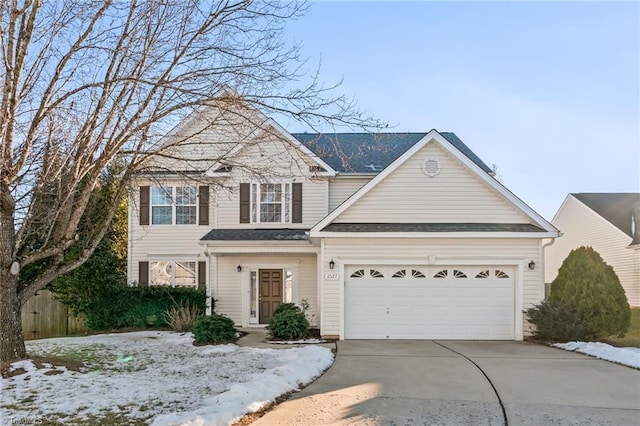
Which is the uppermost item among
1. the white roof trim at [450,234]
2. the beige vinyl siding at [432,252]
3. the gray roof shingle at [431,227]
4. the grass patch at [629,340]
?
the gray roof shingle at [431,227]

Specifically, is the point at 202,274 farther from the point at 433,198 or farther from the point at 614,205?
the point at 614,205

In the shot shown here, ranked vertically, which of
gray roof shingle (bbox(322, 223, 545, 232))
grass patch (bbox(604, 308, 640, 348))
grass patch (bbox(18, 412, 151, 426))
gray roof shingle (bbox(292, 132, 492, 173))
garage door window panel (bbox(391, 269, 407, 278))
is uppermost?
gray roof shingle (bbox(292, 132, 492, 173))

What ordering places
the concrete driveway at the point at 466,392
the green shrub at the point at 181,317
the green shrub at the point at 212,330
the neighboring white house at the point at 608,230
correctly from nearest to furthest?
the concrete driveway at the point at 466,392 < the green shrub at the point at 212,330 < the green shrub at the point at 181,317 < the neighboring white house at the point at 608,230

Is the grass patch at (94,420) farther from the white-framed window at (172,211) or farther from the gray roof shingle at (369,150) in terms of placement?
the white-framed window at (172,211)

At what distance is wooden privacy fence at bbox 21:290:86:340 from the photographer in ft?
59.3

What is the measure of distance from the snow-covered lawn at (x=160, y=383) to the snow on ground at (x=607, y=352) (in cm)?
544

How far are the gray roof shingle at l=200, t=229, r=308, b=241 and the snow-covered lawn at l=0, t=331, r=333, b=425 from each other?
4274 millimetres

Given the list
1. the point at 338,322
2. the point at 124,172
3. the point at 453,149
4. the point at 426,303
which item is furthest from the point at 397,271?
the point at 124,172

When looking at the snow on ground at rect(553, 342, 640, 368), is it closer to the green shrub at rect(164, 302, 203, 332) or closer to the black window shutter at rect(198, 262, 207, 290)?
the green shrub at rect(164, 302, 203, 332)

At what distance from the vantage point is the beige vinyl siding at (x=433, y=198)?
14.6 m

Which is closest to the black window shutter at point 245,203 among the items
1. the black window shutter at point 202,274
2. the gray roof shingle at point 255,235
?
the gray roof shingle at point 255,235

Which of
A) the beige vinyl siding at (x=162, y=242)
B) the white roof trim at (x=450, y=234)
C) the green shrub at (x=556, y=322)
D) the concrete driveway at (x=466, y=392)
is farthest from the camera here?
the beige vinyl siding at (x=162, y=242)

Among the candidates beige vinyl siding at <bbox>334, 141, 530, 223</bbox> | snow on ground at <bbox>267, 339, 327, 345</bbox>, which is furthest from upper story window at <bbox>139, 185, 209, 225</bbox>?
snow on ground at <bbox>267, 339, 327, 345</bbox>

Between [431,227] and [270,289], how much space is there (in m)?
5.97
